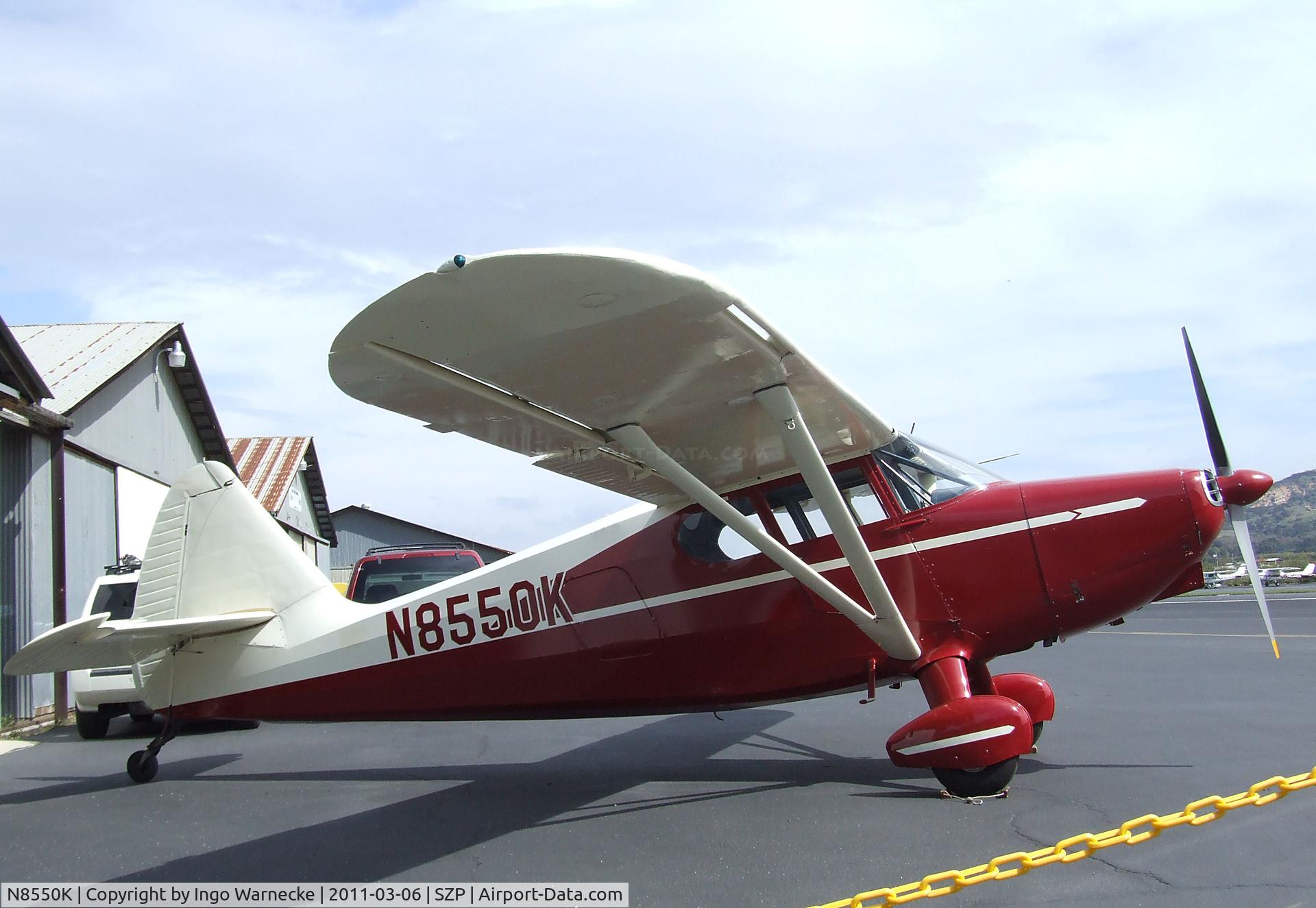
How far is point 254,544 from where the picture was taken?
7059 mm

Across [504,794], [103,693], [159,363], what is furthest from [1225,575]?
[103,693]

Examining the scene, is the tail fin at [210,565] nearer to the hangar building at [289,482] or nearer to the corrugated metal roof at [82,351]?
the corrugated metal roof at [82,351]

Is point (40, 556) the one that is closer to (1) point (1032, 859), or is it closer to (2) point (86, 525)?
(2) point (86, 525)

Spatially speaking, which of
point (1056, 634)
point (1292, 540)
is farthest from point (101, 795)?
point (1292, 540)

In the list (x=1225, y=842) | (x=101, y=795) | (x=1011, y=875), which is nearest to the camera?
(x=1011, y=875)

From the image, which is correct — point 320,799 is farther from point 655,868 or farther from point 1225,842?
point 1225,842

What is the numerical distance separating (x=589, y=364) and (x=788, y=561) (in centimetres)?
181

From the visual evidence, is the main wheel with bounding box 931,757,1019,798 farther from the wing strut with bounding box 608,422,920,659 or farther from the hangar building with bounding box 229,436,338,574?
the hangar building with bounding box 229,436,338,574

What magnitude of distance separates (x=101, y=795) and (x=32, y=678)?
5.86 m

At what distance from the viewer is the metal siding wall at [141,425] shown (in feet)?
43.8

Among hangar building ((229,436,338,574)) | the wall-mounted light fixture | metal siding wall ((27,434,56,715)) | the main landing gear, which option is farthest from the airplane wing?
hangar building ((229,436,338,574))

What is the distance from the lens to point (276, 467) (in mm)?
29844

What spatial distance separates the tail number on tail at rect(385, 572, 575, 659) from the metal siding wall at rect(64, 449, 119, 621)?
7805mm

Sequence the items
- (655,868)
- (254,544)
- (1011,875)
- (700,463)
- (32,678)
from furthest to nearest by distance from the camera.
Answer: (32,678), (254,544), (700,463), (655,868), (1011,875)
